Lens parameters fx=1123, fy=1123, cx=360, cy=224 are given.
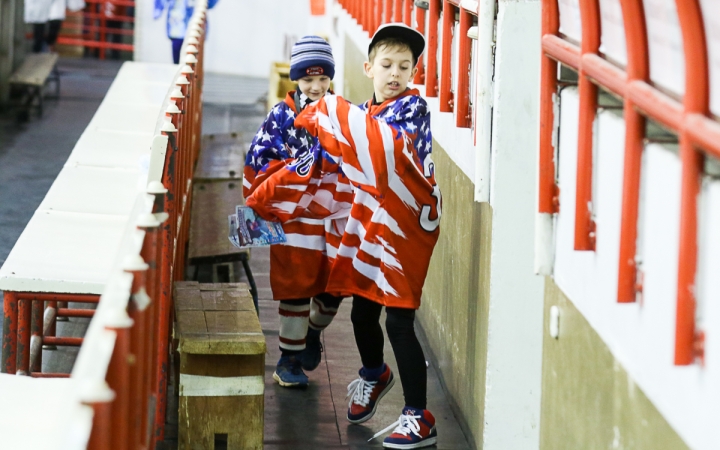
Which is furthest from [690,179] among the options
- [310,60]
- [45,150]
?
[45,150]

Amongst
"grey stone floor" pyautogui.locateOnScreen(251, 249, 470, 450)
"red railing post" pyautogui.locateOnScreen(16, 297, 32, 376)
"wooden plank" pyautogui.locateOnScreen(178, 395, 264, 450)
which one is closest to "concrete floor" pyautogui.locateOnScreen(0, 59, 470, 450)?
"grey stone floor" pyautogui.locateOnScreen(251, 249, 470, 450)

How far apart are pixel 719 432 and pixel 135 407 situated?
126 centimetres

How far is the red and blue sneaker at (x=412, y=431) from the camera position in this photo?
177 inches

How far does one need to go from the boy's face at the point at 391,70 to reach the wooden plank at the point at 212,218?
6.51 feet

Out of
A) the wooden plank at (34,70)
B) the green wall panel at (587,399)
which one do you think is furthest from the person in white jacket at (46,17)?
the green wall panel at (587,399)

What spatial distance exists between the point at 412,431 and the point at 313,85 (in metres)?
1.54

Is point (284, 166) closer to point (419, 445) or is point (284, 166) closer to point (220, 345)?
point (220, 345)

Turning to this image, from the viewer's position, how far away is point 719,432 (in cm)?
214

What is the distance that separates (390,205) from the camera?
436 centimetres

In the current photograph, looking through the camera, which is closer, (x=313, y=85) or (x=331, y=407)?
(x=313, y=85)

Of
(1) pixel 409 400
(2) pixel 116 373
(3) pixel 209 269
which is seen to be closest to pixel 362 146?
(1) pixel 409 400

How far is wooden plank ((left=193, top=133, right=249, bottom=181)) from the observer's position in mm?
7859

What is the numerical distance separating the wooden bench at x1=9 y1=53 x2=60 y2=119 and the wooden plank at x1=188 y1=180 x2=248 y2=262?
5.04 m

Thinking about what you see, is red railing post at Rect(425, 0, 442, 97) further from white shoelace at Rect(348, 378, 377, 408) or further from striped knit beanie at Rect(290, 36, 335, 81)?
white shoelace at Rect(348, 378, 377, 408)
